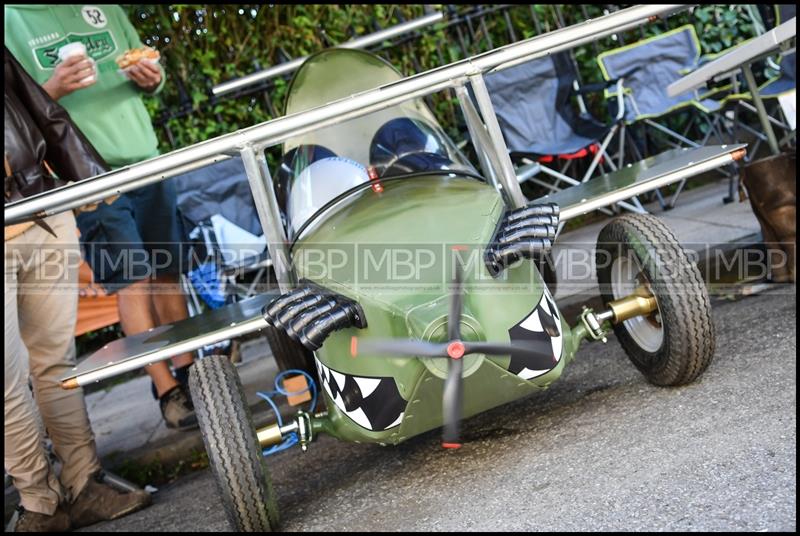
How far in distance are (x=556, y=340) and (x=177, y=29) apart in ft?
16.5

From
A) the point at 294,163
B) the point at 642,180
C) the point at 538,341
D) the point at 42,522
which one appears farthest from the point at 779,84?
the point at 42,522

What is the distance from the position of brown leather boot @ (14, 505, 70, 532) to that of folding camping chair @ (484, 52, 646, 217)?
4.09 meters

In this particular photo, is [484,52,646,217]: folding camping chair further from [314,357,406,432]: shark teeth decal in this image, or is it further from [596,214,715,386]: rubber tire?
[314,357,406,432]: shark teeth decal

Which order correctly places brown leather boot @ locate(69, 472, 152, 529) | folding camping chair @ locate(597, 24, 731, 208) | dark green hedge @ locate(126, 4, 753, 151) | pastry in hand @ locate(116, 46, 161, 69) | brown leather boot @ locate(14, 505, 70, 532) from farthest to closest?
dark green hedge @ locate(126, 4, 753, 151)
folding camping chair @ locate(597, 24, 731, 208)
pastry in hand @ locate(116, 46, 161, 69)
brown leather boot @ locate(69, 472, 152, 529)
brown leather boot @ locate(14, 505, 70, 532)

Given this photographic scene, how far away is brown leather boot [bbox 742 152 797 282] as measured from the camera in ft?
13.3

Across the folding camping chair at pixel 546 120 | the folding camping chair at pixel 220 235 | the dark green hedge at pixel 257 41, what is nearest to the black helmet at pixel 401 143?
the folding camping chair at pixel 220 235

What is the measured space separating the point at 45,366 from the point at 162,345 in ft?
2.73

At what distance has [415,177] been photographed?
3.46 metres

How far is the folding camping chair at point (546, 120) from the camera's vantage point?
6434mm

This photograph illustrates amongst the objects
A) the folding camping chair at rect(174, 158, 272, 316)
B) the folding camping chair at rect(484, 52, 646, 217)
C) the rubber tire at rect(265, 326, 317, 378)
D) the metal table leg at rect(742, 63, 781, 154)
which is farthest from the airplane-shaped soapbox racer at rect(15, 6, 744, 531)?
the folding camping chair at rect(484, 52, 646, 217)

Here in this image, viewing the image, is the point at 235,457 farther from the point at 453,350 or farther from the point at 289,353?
the point at 289,353

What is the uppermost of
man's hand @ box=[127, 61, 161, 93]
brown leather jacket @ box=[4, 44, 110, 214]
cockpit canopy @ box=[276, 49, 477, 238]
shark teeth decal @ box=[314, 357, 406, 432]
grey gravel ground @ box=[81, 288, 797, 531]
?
man's hand @ box=[127, 61, 161, 93]

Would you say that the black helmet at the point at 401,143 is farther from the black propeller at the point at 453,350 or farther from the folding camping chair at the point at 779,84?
the folding camping chair at the point at 779,84

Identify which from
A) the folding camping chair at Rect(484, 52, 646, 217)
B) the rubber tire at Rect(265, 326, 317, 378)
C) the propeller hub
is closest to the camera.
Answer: the propeller hub
